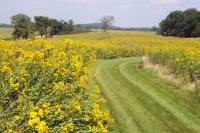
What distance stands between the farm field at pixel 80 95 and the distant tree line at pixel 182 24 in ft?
162

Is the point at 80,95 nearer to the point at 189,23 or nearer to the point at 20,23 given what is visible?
the point at 20,23

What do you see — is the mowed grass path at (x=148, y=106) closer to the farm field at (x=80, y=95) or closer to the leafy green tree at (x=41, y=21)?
the farm field at (x=80, y=95)

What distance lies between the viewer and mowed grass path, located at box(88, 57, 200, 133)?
12.9ft

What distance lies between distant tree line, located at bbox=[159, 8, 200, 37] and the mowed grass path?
162ft

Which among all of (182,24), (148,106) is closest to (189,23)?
(182,24)

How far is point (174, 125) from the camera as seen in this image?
3967 millimetres

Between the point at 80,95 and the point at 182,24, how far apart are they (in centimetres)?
6061

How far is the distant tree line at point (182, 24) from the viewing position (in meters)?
48.4

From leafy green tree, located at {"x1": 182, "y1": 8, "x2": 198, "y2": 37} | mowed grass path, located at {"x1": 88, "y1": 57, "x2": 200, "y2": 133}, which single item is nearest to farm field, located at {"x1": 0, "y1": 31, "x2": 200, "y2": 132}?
mowed grass path, located at {"x1": 88, "y1": 57, "x2": 200, "y2": 133}

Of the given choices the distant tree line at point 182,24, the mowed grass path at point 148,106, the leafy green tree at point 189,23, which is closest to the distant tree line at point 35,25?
the mowed grass path at point 148,106

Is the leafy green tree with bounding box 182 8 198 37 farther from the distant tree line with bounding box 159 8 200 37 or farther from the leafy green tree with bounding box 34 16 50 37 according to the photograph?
the leafy green tree with bounding box 34 16 50 37

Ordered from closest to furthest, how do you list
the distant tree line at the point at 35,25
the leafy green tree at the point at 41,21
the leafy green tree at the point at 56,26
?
the distant tree line at the point at 35,25
the leafy green tree at the point at 41,21
the leafy green tree at the point at 56,26

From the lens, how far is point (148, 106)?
493cm

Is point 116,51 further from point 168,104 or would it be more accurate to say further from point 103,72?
point 168,104
